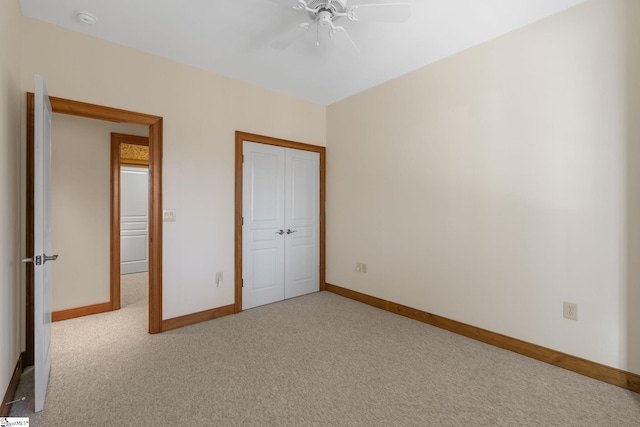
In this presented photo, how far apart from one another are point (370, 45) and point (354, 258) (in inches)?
99.3

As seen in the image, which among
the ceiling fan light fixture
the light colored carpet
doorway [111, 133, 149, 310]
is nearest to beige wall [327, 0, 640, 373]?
the light colored carpet

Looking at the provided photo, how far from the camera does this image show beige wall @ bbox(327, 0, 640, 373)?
2.17m

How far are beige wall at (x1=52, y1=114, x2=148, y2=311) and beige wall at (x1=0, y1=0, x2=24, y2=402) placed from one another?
3.74 ft

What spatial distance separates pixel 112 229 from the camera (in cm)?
367

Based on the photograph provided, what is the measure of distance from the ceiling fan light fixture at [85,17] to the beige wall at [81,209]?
4.28 feet

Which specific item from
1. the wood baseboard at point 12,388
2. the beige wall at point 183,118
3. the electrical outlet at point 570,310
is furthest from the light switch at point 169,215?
the electrical outlet at point 570,310

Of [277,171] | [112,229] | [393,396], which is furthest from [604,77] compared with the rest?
[112,229]

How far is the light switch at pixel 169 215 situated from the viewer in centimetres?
309

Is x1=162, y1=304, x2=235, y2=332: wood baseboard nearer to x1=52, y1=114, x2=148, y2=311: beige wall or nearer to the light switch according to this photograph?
the light switch

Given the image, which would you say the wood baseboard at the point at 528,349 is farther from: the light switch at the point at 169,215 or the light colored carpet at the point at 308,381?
the light switch at the point at 169,215

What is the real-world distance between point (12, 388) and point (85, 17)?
2715 mm

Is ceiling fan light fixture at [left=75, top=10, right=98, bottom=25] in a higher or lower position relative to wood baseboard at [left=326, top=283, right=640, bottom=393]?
higher

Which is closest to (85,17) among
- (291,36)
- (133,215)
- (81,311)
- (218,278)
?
(291,36)

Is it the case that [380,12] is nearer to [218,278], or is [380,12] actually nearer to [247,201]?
[247,201]
